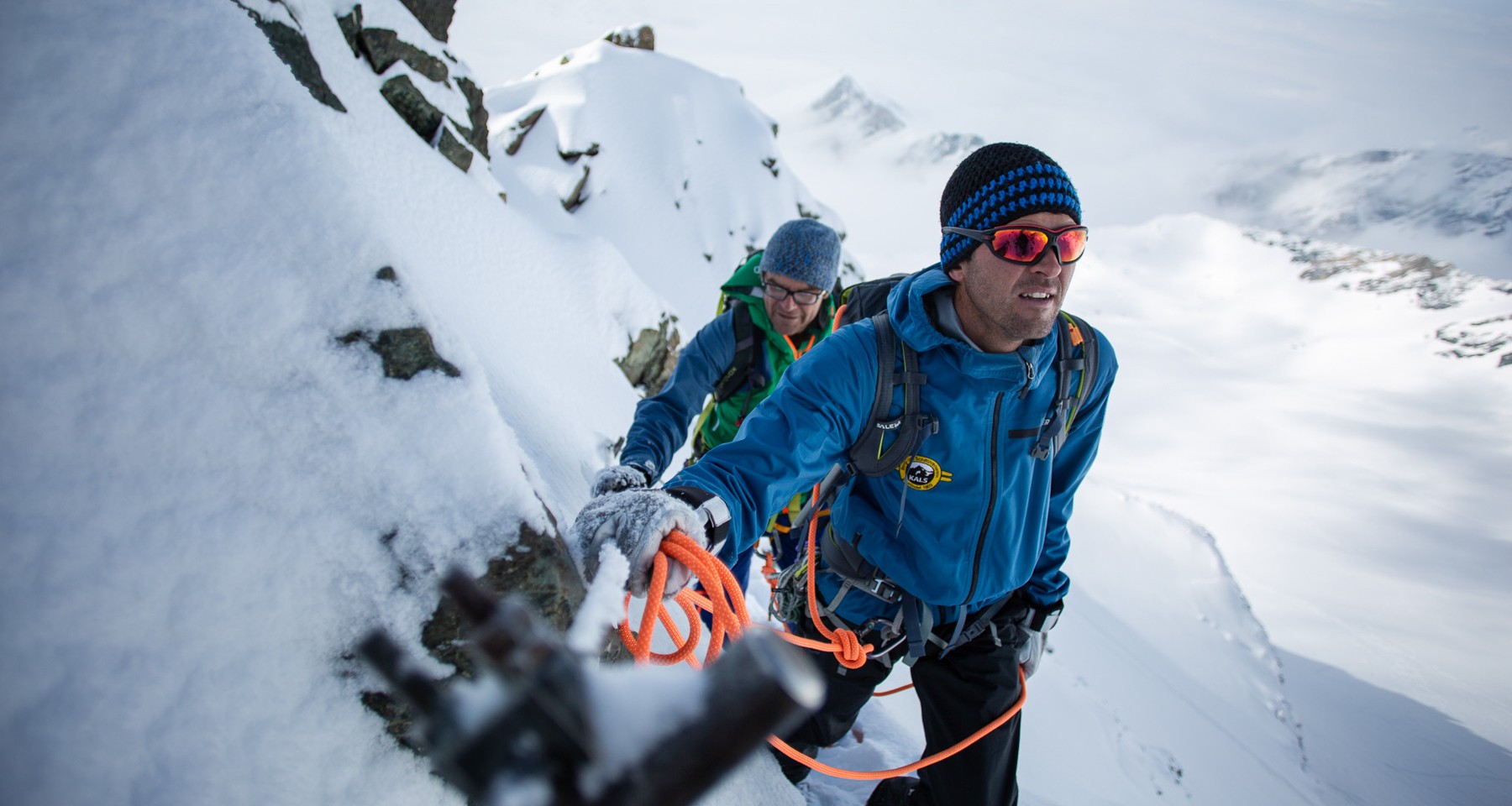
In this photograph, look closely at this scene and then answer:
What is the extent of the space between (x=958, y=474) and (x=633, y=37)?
2498 cm

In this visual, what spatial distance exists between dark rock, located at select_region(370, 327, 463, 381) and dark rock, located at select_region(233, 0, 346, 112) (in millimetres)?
4478

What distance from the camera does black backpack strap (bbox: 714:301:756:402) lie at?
3.79 m

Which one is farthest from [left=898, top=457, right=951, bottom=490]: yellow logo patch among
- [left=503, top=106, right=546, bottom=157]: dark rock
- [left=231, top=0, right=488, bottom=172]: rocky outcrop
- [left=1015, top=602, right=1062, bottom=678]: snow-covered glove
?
[left=503, top=106, right=546, bottom=157]: dark rock

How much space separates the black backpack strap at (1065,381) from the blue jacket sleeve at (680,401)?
65.6 inches

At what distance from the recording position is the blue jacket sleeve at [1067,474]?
97.7 inches

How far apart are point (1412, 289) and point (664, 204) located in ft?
749

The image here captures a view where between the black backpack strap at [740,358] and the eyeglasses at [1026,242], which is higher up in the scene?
the eyeglasses at [1026,242]

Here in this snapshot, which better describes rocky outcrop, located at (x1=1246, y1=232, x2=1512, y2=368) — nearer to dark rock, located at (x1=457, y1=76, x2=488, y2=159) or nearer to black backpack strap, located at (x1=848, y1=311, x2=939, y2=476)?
dark rock, located at (x1=457, y1=76, x2=488, y2=159)

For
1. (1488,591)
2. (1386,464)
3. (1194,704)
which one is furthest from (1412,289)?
(1194,704)

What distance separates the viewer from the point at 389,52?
7.90 metres

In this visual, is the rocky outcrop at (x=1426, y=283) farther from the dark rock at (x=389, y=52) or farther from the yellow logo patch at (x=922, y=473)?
the yellow logo patch at (x=922, y=473)

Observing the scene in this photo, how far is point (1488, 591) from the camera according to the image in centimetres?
5712

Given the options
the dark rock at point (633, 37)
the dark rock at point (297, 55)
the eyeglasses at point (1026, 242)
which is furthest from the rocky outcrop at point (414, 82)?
the dark rock at point (633, 37)

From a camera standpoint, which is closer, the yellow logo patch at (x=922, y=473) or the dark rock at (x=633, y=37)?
the yellow logo patch at (x=922, y=473)
